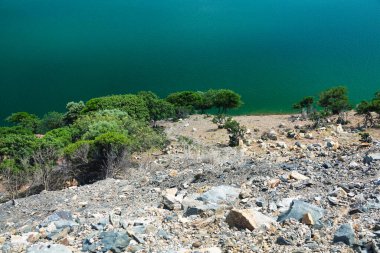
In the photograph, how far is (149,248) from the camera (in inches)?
277

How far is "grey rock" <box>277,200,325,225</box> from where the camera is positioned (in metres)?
7.46

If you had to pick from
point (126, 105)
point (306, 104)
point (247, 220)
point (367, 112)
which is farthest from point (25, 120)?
point (247, 220)

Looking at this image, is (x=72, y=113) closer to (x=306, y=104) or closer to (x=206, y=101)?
(x=206, y=101)

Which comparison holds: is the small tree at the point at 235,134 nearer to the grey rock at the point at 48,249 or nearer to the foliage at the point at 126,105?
the foliage at the point at 126,105

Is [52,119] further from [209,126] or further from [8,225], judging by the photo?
[8,225]

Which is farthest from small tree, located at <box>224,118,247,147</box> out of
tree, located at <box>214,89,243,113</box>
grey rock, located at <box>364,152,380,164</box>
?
tree, located at <box>214,89,243,113</box>

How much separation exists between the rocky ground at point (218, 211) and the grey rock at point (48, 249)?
17mm

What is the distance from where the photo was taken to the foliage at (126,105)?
26562 mm

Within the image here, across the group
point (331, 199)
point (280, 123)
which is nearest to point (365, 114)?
point (280, 123)

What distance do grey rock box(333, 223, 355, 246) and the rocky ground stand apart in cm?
1

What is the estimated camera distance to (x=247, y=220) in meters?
7.33

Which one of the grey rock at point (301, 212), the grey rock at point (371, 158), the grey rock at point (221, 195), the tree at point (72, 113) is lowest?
the tree at point (72, 113)

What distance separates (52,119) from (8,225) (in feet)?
76.3

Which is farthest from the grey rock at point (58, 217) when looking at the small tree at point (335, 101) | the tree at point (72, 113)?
the tree at point (72, 113)
